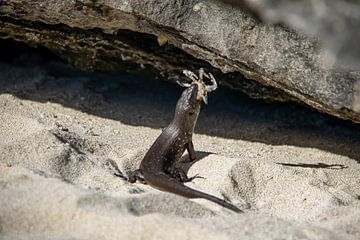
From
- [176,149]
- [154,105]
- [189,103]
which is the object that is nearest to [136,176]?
[176,149]

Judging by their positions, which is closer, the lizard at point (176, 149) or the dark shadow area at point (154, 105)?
the lizard at point (176, 149)

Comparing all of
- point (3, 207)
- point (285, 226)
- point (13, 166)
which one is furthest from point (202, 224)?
point (13, 166)

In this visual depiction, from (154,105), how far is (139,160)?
4.27 ft

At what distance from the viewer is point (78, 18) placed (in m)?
4.82

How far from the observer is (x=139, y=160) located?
492cm

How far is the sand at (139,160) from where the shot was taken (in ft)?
11.1

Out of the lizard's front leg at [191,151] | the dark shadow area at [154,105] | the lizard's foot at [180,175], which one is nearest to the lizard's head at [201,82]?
the lizard's front leg at [191,151]

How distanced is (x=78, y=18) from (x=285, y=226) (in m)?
2.27

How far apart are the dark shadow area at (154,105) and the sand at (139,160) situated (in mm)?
10

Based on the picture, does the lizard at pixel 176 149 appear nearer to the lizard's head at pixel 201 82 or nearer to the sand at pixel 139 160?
the lizard's head at pixel 201 82

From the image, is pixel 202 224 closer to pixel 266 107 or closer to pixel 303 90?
pixel 303 90

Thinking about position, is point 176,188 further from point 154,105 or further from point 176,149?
point 154,105

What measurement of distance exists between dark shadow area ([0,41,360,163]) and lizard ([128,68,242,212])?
46cm

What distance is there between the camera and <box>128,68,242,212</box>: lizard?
449cm
